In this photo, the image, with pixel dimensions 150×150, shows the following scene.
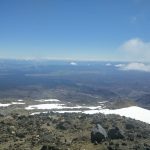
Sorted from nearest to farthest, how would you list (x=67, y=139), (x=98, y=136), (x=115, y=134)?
(x=98, y=136) < (x=115, y=134) < (x=67, y=139)

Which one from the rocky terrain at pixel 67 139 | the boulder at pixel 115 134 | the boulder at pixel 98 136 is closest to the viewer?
the rocky terrain at pixel 67 139

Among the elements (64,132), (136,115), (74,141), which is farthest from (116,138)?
(136,115)

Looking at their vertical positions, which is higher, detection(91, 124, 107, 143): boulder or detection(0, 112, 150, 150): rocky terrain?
detection(91, 124, 107, 143): boulder

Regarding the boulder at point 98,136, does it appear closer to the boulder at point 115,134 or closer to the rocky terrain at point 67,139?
the rocky terrain at point 67,139

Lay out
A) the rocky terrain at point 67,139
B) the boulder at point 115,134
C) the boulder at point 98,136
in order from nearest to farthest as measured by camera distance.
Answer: the rocky terrain at point 67,139, the boulder at point 98,136, the boulder at point 115,134

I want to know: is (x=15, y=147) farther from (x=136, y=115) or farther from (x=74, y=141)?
(x=136, y=115)

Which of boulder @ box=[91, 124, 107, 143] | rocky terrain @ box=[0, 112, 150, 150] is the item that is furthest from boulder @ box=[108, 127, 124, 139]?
boulder @ box=[91, 124, 107, 143]

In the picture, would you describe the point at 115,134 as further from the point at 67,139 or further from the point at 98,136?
the point at 67,139

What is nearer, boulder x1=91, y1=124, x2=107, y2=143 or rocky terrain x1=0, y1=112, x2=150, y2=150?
rocky terrain x1=0, y1=112, x2=150, y2=150

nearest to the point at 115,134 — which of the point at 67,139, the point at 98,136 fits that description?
the point at 98,136

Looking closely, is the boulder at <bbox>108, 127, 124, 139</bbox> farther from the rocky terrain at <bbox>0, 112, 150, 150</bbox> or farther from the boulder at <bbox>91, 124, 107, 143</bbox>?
the boulder at <bbox>91, 124, 107, 143</bbox>

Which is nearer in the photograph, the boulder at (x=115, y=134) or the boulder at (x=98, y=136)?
the boulder at (x=98, y=136)

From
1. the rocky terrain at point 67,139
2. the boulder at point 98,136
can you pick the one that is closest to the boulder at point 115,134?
the rocky terrain at point 67,139
